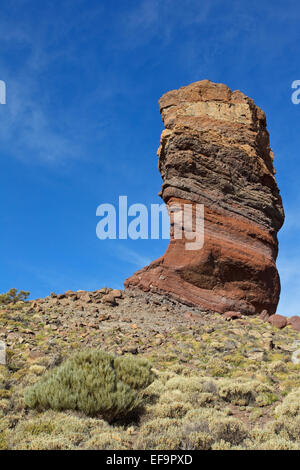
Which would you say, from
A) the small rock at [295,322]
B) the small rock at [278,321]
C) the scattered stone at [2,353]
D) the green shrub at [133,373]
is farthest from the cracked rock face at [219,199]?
the green shrub at [133,373]

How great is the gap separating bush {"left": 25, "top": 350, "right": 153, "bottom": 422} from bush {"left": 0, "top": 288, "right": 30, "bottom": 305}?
1661 centimetres

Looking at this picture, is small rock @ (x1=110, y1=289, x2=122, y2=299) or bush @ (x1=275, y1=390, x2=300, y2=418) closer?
bush @ (x1=275, y1=390, x2=300, y2=418)

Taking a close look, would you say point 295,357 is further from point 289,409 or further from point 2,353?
point 2,353

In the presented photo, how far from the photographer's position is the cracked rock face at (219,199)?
23.7m

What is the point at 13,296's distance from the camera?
2733 cm

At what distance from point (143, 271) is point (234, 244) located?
6401 mm

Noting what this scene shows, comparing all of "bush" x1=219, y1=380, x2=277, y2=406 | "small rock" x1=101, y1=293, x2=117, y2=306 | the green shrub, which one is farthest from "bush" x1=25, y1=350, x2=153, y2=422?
"small rock" x1=101, y1=293, x2=117, y2=306

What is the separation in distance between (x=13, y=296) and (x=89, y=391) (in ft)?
65.5

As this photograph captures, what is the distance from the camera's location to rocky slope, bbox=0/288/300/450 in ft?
24.6

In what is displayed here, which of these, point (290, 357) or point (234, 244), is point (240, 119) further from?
point (290, 357)

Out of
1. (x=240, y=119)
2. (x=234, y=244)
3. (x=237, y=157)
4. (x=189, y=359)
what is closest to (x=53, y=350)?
(x=189, y=359)

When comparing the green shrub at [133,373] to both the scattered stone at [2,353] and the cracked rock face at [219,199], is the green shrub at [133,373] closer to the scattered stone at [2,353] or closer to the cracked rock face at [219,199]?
the scattered stone at [2,353]

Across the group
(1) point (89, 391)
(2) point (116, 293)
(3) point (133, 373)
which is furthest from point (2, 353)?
(2) point (116, 293)

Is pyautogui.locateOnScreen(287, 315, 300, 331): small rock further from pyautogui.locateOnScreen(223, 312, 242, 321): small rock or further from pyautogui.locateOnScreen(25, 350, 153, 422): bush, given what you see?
pyautogui.locateOnScreen(25, 350, 153, 422): bush
